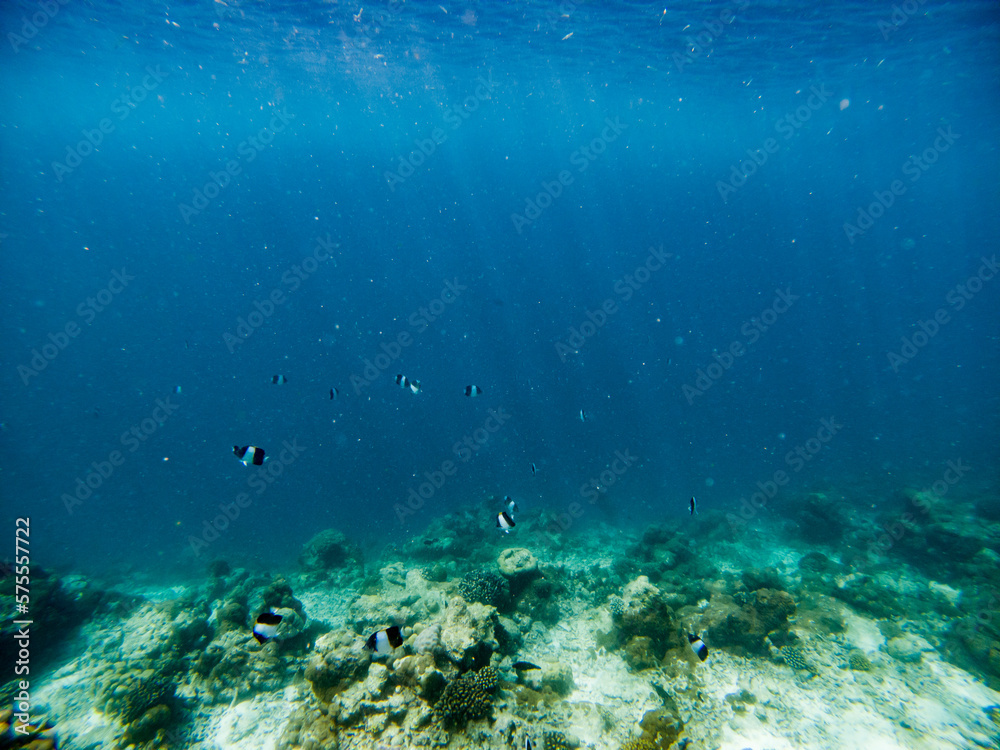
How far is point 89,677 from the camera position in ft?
23.6

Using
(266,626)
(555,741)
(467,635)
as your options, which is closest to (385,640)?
(266,626)

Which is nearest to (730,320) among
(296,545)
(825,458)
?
(825,458)

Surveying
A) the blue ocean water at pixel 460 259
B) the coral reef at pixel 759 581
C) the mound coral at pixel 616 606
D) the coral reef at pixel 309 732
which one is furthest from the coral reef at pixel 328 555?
the coral reef at pixel 759 581

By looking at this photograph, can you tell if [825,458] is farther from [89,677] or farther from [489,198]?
[489,198]

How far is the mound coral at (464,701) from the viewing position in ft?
13.5

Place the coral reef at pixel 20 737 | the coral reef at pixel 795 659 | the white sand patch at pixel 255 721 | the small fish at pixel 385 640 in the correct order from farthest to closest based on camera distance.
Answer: the coral reef at pixel 795 659 → the white sand patch at pixel 255 721 → the coral reef at pixel 20 737 → the small fish at pixel 385 640

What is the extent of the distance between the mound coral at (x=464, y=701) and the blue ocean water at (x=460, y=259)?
1018 centimetres

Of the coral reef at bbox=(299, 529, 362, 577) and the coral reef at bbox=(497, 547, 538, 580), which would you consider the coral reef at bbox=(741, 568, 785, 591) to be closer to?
the coral reef at bbox=(497, 547, 538, 580)

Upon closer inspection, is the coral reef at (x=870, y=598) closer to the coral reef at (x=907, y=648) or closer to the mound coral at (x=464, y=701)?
the coral reef at (x=907, y=648)

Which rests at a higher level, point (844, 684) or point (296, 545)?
point (844, 684)

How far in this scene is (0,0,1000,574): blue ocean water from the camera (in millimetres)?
20094

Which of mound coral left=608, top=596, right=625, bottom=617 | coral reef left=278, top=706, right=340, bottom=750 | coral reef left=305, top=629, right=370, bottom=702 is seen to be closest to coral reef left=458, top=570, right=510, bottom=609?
mound coral left=608, top=596, right=625, bottom=617

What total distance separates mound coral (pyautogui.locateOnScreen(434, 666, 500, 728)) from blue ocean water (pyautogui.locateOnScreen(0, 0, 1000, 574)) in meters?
10.2

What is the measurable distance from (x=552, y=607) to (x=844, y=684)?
4.40 m
